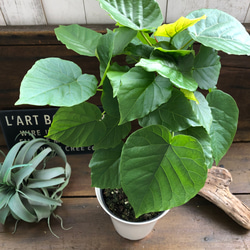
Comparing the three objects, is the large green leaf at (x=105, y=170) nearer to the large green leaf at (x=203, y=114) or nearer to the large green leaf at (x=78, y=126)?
the large green leaf at (x=78, y=126)

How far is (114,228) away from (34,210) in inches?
Result: 10.4

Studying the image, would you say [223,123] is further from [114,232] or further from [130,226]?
[114,232]

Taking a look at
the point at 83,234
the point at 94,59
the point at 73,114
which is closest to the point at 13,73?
the point at 94,59

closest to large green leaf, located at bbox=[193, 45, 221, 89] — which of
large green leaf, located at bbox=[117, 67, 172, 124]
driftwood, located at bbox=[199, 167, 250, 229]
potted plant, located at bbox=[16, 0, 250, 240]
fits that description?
potted plant, located at bbox=[16, 0, 250, 240]

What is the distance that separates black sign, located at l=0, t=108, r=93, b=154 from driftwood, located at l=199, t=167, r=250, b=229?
608mm

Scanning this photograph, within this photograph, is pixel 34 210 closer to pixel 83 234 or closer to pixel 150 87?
pixel 83 234

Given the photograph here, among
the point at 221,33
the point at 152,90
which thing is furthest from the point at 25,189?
the point at 221,33

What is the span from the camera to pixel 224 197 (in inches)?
33.8

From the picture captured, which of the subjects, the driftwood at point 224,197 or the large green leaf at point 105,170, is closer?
the large green leaf at point 105,170

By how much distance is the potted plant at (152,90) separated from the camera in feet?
1.43

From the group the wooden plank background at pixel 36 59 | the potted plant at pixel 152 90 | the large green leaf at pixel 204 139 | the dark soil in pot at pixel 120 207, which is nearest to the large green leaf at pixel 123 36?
the potted plant at pixel 152 90

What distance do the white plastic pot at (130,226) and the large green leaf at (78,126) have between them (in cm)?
23

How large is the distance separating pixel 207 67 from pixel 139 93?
18 cm

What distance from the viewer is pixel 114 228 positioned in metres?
0.86
